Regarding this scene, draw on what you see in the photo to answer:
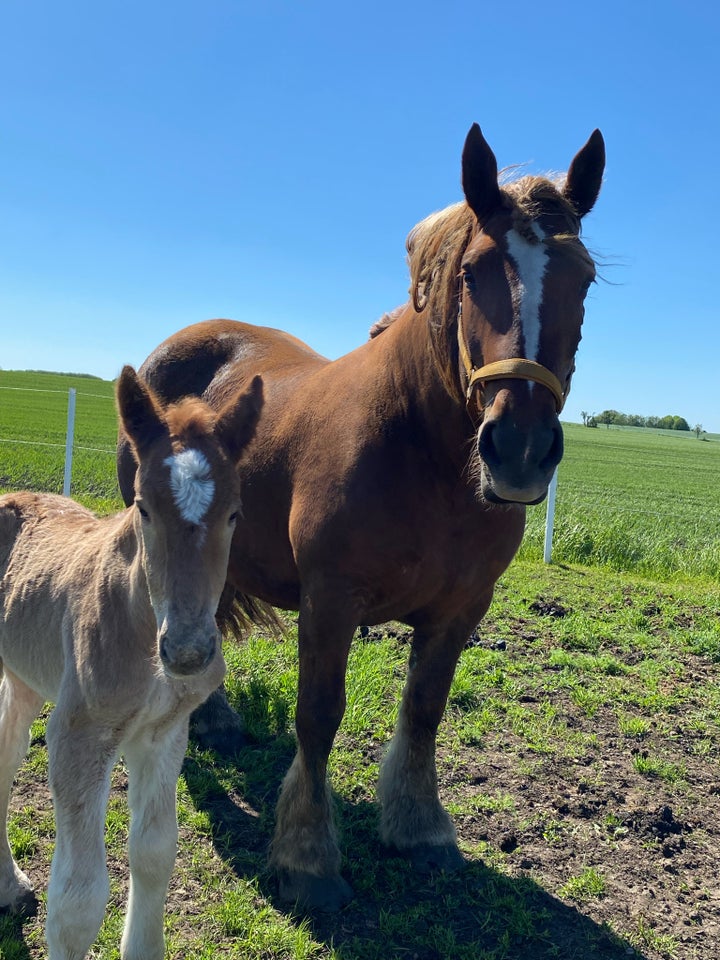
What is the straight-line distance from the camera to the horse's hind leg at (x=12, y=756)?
271 cm

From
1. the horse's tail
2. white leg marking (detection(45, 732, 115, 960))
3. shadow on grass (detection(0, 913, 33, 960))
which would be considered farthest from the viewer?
the horse's tail

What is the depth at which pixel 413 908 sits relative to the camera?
290 cm

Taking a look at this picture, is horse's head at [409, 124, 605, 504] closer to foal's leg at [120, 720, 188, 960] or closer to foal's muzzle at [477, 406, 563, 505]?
foal's muzzle at [477, 406, 563, 505]

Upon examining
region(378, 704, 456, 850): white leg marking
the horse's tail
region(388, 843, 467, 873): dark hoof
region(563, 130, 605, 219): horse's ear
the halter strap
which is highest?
region(563, 130, 605, 219): horse's ear

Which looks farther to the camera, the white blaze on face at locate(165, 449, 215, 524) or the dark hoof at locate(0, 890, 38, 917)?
the dark hoof at locate(0, 890, 38, 917)

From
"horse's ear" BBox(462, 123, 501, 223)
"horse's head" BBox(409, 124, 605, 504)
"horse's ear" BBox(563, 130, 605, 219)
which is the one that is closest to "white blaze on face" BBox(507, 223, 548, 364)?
"horse's head" BBox(409, 124, 605, 504)

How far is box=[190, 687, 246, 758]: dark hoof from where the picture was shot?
404 centimetres

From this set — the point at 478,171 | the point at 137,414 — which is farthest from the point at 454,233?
the point at 137,414

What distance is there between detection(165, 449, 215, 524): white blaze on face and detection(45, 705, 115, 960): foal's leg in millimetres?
816

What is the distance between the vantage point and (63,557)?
2.90 m

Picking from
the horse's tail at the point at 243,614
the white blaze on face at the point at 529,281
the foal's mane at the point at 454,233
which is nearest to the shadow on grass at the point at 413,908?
the horse's tail at the point at 243,614

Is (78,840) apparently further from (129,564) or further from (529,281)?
(529,281)

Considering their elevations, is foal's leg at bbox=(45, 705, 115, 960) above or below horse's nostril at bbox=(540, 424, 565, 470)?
below

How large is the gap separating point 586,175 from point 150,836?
285 centimetres
